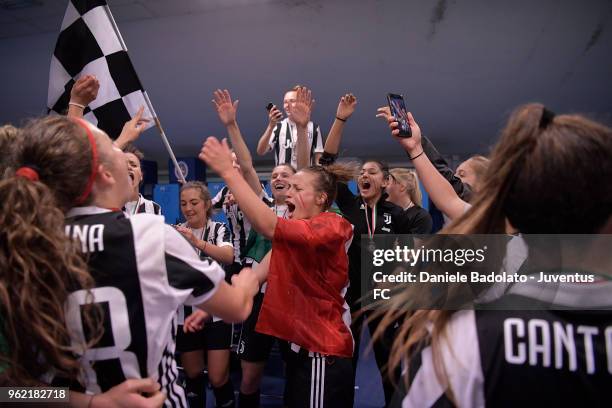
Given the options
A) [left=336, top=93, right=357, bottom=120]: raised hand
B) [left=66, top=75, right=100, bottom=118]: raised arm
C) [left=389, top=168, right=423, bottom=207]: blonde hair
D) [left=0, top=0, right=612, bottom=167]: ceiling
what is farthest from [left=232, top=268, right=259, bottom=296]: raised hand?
[left=0, top=0, right=612, bottom=167]: ceiling

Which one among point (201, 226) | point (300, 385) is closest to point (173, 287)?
point (300, 385)

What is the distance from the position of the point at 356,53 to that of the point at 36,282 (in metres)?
4.58

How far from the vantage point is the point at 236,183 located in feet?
5.07

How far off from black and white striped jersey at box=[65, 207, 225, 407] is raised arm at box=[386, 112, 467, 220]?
38.9 inches

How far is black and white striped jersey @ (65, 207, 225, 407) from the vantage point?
91cm

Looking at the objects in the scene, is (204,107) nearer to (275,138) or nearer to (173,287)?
(275,138)

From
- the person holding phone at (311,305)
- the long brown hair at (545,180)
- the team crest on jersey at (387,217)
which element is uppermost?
the long brown hair at (545,180)

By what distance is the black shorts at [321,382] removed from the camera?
1.75 meters

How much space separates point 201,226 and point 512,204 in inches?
96.2

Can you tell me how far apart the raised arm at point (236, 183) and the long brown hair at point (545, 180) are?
0.91 meters

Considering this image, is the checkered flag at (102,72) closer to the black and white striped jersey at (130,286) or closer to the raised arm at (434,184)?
the raised arm at (434,184)

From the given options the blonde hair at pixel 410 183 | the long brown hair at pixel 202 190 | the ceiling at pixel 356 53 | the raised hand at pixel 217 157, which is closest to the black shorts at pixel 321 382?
the raised hand at pixel 217 157

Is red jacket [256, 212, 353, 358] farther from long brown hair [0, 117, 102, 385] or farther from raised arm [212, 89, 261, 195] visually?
long brown hair [0, 117, 102, 385]

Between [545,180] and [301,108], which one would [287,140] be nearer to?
[301,108]
